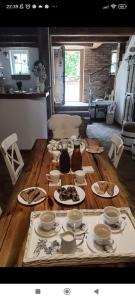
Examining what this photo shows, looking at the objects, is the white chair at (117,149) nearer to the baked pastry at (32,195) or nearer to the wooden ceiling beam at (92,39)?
the baked pastry at (32,195)

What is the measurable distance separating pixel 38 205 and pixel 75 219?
23 centimetres

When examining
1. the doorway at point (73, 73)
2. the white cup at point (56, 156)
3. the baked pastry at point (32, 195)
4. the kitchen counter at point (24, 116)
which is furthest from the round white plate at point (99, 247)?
the doorway at point (73, 73)

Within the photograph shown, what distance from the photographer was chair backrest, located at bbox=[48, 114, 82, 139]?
238 cm

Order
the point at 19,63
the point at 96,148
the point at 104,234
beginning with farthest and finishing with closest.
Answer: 1. the point at 19,63
2. the point at 96,148
3. the point at 104,234

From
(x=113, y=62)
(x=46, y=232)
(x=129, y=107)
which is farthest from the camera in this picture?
(x=113, y=62)

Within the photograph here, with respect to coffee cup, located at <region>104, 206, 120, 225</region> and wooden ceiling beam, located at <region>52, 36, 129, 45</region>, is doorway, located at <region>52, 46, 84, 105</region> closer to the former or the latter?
wooden ceiling beam, located at <region>52, 36, 129, 45</region>

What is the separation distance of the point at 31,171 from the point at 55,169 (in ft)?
0.48

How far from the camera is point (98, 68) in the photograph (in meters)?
6.20

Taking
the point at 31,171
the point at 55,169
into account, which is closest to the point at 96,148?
the point at 55,169

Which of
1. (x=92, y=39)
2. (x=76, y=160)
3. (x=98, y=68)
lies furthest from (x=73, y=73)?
(x=76, y=160)

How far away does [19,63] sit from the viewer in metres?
5.02
